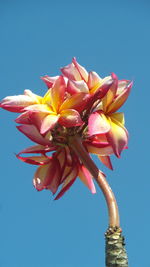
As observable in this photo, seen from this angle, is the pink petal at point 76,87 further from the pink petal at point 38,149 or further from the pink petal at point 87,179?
the pink petal at point 87,179

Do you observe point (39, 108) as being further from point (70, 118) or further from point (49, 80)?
point (49, 80)

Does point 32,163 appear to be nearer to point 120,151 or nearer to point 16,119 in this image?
point 16,119

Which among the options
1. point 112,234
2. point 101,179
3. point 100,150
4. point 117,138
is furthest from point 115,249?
point 100,150

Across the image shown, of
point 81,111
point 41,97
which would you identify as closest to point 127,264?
point 81,111

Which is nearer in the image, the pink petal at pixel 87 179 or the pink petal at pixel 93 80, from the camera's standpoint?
the pink petal at pixel 93 80

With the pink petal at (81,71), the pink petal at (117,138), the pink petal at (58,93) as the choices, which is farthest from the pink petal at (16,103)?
the pink petal at (117,138)

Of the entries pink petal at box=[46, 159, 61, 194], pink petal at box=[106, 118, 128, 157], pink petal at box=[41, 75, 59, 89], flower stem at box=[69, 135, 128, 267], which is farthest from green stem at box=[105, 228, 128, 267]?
pink petal at box=[41, 75, 59, 89]

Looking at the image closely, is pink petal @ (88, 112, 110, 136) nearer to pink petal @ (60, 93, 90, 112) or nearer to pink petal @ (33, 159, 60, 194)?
pink petal @ (60, 93, 90, 112)
